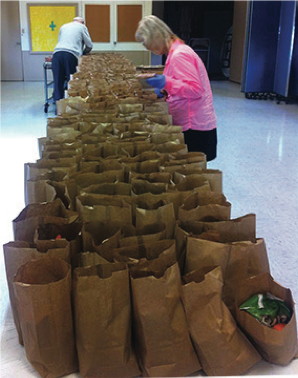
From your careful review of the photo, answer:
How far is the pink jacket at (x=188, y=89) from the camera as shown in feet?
7.32

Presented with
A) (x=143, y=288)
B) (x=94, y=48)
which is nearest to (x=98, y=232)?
(x=143, y=288)

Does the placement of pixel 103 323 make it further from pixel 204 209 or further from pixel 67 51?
pixel 67 51

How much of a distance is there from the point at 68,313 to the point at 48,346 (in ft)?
0.22

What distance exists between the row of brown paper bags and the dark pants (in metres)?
5.75

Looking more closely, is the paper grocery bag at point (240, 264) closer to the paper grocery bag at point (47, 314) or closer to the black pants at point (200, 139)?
the paper grocery bag at point (47, 314)

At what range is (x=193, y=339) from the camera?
0.81 m

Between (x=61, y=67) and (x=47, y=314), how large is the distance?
5914mm

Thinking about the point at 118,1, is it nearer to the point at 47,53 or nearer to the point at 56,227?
the point at 47,53

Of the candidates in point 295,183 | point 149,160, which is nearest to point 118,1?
point 295,183

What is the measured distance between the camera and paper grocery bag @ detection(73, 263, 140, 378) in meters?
0.77

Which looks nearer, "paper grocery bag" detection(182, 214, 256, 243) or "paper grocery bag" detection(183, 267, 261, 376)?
"paper grocery bag" detection(183, 267, 261, 376)

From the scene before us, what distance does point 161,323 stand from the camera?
792 millimetres

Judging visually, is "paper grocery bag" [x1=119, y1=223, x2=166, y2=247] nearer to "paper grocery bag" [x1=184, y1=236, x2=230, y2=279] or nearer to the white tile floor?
"paper grocery bag" [x1=184, y1=236, x2=230, y2=279]

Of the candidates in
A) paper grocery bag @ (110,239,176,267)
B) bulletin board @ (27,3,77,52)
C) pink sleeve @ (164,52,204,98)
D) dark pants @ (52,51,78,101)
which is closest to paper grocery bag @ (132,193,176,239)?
paper grocery bag @ (110,239,176,267)
